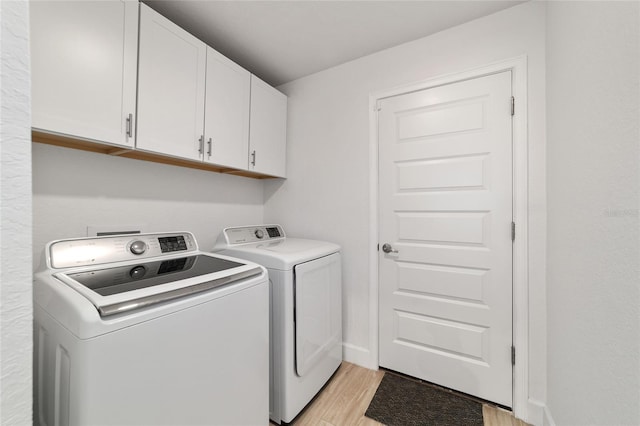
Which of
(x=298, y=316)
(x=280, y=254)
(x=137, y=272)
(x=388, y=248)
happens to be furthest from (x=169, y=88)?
(x=388, y=248)

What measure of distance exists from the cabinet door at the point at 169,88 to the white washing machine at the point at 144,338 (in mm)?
585

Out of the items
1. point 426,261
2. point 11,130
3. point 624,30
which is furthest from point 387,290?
point 11,130

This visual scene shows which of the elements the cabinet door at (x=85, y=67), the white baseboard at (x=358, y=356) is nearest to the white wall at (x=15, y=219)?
the cabinet door at (x=85, y=67)

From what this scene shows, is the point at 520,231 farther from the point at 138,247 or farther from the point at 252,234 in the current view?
the point at 138,247

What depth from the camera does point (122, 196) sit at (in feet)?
5.19

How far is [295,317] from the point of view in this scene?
4.91 ft

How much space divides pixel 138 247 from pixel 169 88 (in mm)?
925

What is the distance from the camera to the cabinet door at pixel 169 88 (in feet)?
4.50

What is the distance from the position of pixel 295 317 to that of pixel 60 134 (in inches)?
56.9

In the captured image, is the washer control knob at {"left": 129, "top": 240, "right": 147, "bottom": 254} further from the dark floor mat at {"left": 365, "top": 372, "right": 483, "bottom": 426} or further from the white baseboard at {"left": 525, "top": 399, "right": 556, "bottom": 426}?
the white baseboard at {"left": 525, "top": 399, "right": 556, "bottom": 426}

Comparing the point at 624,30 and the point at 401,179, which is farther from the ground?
the point at 624,30

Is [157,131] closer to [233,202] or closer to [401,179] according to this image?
[233,202]

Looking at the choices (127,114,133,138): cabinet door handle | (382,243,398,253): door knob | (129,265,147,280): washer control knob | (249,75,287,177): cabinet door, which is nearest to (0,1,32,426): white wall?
(129,265,147,280): washer control knob

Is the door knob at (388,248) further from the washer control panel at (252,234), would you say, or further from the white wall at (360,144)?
the washer control panel at (252,234)
